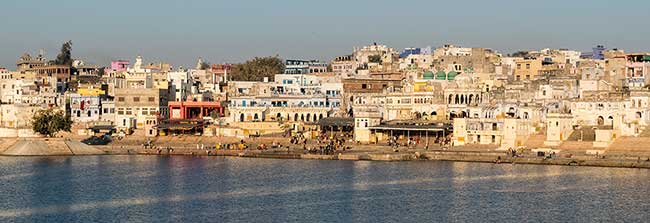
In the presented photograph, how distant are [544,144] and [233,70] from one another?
166 ft

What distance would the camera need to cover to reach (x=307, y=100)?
83.5m

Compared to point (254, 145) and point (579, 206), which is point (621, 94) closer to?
point (254, 145)

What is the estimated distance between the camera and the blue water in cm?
4309

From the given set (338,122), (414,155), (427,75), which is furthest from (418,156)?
(427,75)

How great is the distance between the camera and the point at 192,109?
86.7 meters

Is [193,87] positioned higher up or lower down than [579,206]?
higher up

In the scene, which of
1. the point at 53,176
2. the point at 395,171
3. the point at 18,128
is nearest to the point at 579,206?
A: the point at 395,171

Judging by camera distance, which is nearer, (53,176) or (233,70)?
(53,176)

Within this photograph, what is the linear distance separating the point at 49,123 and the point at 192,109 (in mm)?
11062

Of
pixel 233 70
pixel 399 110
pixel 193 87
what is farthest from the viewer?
pixel 233 70

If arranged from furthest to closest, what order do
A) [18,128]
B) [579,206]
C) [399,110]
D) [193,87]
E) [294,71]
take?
[294,71] → [193,87] → [18,128] → [399,110] → [579,206]

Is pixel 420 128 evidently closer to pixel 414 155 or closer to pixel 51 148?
pixel 414 155

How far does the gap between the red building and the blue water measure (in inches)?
777

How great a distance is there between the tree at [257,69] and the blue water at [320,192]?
136ft
